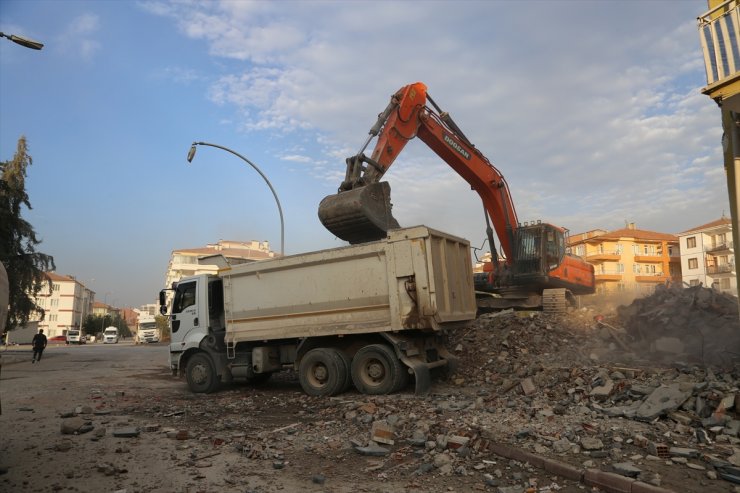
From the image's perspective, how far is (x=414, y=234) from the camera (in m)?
8.59

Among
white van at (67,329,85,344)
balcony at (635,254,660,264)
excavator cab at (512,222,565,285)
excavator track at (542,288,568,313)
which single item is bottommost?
white van at (67,329,85,344)

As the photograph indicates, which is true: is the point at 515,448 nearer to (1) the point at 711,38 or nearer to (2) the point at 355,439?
(2) the point at 355,439

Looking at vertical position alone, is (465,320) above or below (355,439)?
above

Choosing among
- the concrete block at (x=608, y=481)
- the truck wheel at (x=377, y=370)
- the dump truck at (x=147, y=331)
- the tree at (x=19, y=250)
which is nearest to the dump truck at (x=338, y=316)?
the truck wheel at (x=377, y=370)

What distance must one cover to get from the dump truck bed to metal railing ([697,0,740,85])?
4544 mm

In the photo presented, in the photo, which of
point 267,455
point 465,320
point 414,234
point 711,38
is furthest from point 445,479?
point 711,38

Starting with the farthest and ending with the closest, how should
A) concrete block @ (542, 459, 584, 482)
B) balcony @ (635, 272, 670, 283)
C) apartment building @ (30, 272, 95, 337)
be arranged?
apartment building @ (30, 272, 95, 337) < balcony @ (635, 272, 670, 283) < concrete block @ (542, 459, 584, 482)

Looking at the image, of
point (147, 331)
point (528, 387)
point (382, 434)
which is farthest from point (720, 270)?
point (147, 331)

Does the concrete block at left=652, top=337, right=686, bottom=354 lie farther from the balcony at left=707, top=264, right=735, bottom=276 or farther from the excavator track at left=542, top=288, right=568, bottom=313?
the balcony at left=707, top=264, right=735, bottom=276

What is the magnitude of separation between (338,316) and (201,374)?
12.7 ft

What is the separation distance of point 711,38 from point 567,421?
5.38 m

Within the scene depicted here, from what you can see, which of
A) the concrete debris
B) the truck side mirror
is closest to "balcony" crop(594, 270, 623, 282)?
the concrete debris

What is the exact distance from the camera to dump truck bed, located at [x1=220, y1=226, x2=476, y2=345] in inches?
336

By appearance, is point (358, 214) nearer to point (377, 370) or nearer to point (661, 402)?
point (377, 370)
